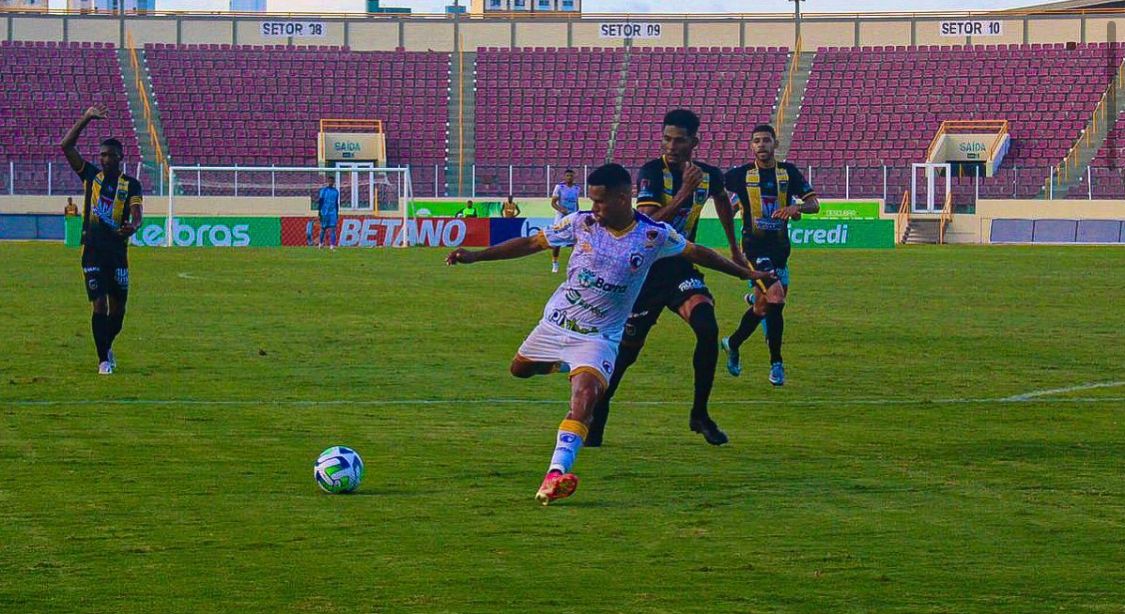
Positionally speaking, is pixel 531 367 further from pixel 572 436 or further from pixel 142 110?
pixel 142 110

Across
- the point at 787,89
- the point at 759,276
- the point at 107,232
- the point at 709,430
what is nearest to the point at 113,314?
the point at 107,232

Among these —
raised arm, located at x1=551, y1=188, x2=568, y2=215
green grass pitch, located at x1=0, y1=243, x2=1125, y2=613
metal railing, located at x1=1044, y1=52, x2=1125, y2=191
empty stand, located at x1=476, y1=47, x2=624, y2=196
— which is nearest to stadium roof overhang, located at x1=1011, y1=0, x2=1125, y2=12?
metal railing, located at x1=1044, y1=52, x2=1125, y2=191

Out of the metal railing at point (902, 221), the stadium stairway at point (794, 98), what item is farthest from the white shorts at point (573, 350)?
the stadium stairway at point (794, 98)

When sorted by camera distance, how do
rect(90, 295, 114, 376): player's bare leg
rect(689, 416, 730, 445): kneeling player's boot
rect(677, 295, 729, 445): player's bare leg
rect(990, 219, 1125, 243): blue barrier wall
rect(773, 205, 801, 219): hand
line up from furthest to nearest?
rect(990, 219, 1125, 243): blue barrier wall
rect(90, 295, 114, 376): player's bare leg
rect(773, 205, 801, 219): hand
rect(677, 295, 729, 445): player's bare leg
rect(689, 416, 730, 445): kneeling player's boot

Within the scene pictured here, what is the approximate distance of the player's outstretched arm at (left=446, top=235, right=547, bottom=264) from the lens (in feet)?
29.0

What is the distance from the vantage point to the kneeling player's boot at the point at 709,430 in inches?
413

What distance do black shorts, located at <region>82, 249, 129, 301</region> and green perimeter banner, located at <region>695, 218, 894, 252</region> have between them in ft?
115

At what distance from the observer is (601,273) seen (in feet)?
28.9

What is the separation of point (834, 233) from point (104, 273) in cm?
3763

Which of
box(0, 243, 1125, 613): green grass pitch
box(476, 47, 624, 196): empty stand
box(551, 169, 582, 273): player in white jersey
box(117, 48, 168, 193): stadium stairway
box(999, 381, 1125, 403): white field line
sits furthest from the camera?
box(476, 47, 624, 196): empty stand

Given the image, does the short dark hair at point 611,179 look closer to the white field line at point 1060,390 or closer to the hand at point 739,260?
the hand at point 739,260

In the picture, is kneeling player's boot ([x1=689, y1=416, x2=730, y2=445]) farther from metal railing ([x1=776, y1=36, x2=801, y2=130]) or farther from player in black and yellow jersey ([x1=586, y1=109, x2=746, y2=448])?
Answer: metal railing ([x1=776, y1=36, x2=801, y2=130])

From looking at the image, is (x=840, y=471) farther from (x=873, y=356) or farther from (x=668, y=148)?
(x=873, y=356)

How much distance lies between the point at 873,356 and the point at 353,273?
17.1 metres
